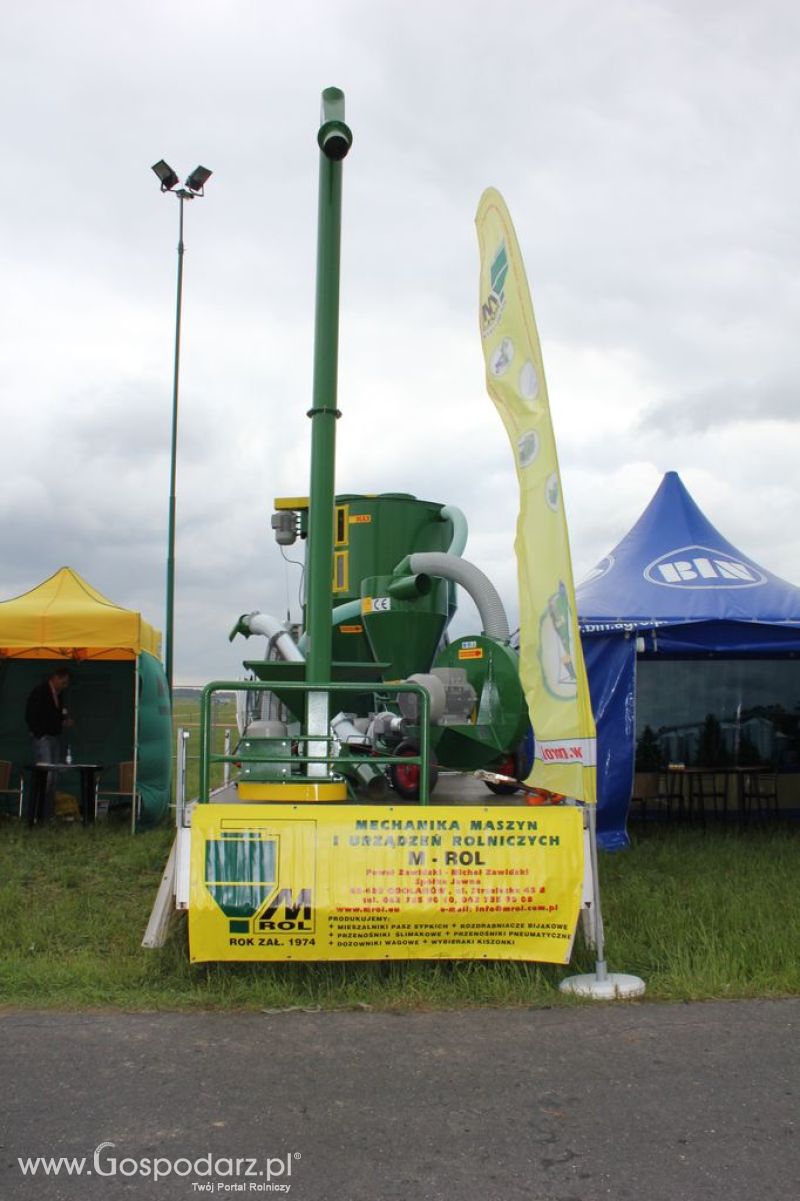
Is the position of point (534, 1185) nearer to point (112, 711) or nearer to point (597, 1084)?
point (597, 1084)

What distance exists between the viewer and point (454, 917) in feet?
19.2

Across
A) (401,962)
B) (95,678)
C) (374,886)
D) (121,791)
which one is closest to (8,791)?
(121,791)

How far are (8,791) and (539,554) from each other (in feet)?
32.5

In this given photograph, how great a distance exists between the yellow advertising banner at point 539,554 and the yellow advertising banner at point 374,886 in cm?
64

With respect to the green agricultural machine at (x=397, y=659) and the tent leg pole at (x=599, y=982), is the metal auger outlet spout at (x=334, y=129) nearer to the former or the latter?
the green agricultural machine at (x=397, y=659)

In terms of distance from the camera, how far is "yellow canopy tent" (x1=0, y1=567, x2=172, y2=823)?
41.2 ft

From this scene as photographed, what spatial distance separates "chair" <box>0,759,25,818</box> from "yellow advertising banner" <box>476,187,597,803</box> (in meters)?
9.37

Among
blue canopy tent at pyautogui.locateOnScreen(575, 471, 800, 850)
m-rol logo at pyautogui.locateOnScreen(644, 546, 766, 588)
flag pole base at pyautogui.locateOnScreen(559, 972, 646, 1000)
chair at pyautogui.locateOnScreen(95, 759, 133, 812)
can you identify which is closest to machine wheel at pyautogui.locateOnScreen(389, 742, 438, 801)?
blue canopy tent at pyautogui.locateOnScreen(575, 471, 800, 850)

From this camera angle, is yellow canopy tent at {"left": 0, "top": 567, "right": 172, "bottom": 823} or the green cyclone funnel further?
yellow canopy tent at {"left": 0, "top": 567, "right": 172, "bottom": 823}

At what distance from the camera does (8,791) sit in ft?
45.5

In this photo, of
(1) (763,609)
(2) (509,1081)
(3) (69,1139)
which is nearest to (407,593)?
(1) (763,609)

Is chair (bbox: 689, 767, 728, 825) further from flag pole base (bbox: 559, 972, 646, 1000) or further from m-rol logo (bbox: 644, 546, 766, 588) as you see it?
flag pole base (bbox: 559, 972, 646, 1000)

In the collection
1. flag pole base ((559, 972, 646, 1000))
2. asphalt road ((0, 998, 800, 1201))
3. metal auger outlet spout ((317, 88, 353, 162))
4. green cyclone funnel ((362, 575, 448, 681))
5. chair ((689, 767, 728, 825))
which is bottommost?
asphalt road ((0, 998, 800, 1201))

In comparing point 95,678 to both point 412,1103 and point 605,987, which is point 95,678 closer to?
point 605,987
